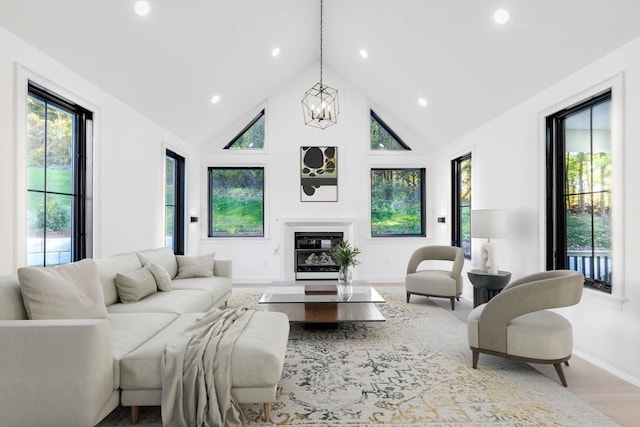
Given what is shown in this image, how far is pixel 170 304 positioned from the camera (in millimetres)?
3299

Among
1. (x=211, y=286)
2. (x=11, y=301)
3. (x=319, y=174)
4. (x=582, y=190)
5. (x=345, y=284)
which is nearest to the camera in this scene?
(x=11, y=301)

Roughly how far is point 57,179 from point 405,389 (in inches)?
136

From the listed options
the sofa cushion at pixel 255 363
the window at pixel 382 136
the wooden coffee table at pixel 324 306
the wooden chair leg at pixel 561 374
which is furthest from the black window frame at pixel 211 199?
the wooden chair leg at pixel 561 374

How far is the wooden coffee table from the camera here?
366cm

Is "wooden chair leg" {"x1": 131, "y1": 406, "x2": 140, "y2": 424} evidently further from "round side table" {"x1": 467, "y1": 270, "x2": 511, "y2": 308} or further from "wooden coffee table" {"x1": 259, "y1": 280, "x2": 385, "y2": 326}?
"round side table" {"x1": 467, "y1": 270, "x2": 511, "y2": 308}

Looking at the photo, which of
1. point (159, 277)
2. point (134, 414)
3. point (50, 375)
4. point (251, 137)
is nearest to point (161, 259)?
point (159, 277)

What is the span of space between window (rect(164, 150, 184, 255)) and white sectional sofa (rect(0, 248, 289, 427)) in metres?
3.27

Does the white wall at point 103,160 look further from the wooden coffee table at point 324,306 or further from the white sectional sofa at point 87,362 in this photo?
the wooden coffee table at point 324,306

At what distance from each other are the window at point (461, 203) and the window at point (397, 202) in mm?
919

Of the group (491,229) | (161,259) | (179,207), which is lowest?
(161,259)

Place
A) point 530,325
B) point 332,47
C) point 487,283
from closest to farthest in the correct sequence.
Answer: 1. point 530,325
2. point 487,283
3. point 332,47

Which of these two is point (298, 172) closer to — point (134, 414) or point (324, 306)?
point (324, 306)

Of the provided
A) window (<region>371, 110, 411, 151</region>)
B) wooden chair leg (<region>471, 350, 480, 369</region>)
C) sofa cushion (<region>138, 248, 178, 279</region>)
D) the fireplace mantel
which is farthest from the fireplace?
wooden chair leg (<region>471, 350, 480, 369</region>)

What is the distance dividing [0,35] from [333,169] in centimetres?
517
